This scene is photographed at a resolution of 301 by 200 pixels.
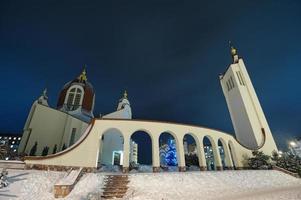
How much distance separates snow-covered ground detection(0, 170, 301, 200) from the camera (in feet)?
25.0

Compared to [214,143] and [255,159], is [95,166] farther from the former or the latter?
[255,159]

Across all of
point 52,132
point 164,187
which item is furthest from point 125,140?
point 52,132

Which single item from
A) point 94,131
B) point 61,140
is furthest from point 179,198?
point 61,140

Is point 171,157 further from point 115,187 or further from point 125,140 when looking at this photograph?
point 115,187

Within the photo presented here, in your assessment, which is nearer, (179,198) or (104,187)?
(179,198)

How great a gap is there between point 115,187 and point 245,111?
1938 centimetres

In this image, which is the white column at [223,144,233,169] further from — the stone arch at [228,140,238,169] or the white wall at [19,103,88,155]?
the white wall at [19,103,88,155]

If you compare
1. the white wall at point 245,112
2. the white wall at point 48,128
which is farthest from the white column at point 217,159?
the white wall at point 48,128

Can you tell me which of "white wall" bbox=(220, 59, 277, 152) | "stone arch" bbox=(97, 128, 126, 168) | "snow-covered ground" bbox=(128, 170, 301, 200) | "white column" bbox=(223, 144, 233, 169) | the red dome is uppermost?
the red dome

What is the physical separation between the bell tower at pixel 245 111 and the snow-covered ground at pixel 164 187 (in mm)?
8702

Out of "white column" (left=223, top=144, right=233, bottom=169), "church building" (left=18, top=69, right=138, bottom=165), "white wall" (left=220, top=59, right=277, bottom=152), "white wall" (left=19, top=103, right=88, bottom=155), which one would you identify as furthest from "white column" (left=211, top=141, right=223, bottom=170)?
"white wall" (left=19, top=103, right=88, bottom=155)

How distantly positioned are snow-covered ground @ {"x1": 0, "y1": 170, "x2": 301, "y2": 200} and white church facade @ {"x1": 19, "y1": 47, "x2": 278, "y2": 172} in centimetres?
187

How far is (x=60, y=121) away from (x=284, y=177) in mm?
23637

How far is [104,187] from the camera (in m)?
8.80
